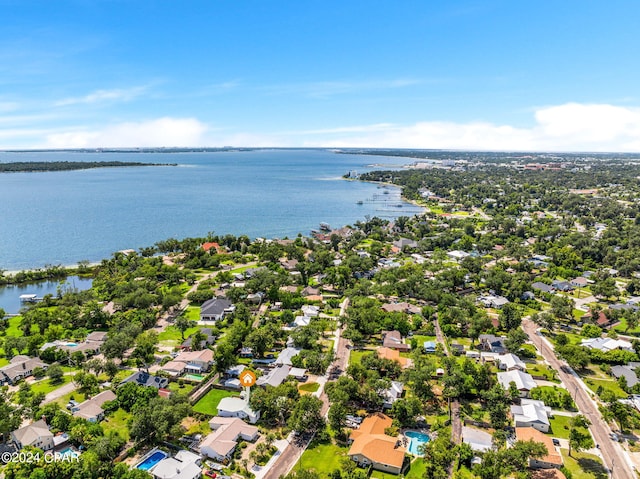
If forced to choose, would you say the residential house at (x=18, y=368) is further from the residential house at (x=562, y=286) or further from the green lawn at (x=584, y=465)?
the residential house at (x=562, y=286)

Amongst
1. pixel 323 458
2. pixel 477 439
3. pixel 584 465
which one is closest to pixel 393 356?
pixel 477 439

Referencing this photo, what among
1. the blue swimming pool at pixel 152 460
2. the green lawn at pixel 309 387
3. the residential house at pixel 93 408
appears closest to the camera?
the blue swimming pool at pixel 152 460

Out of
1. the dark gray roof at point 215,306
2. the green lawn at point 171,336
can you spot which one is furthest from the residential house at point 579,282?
the green lawn at point 171,336

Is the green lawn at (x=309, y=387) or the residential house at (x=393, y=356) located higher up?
the residential house at (x=393, y=356)

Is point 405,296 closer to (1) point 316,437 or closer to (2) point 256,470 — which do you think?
(1) point 316,437

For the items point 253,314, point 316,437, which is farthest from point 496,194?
point 316,437

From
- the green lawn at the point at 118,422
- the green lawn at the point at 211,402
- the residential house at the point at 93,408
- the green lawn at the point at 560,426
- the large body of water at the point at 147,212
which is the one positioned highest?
the large body of water at the point at 147,212
